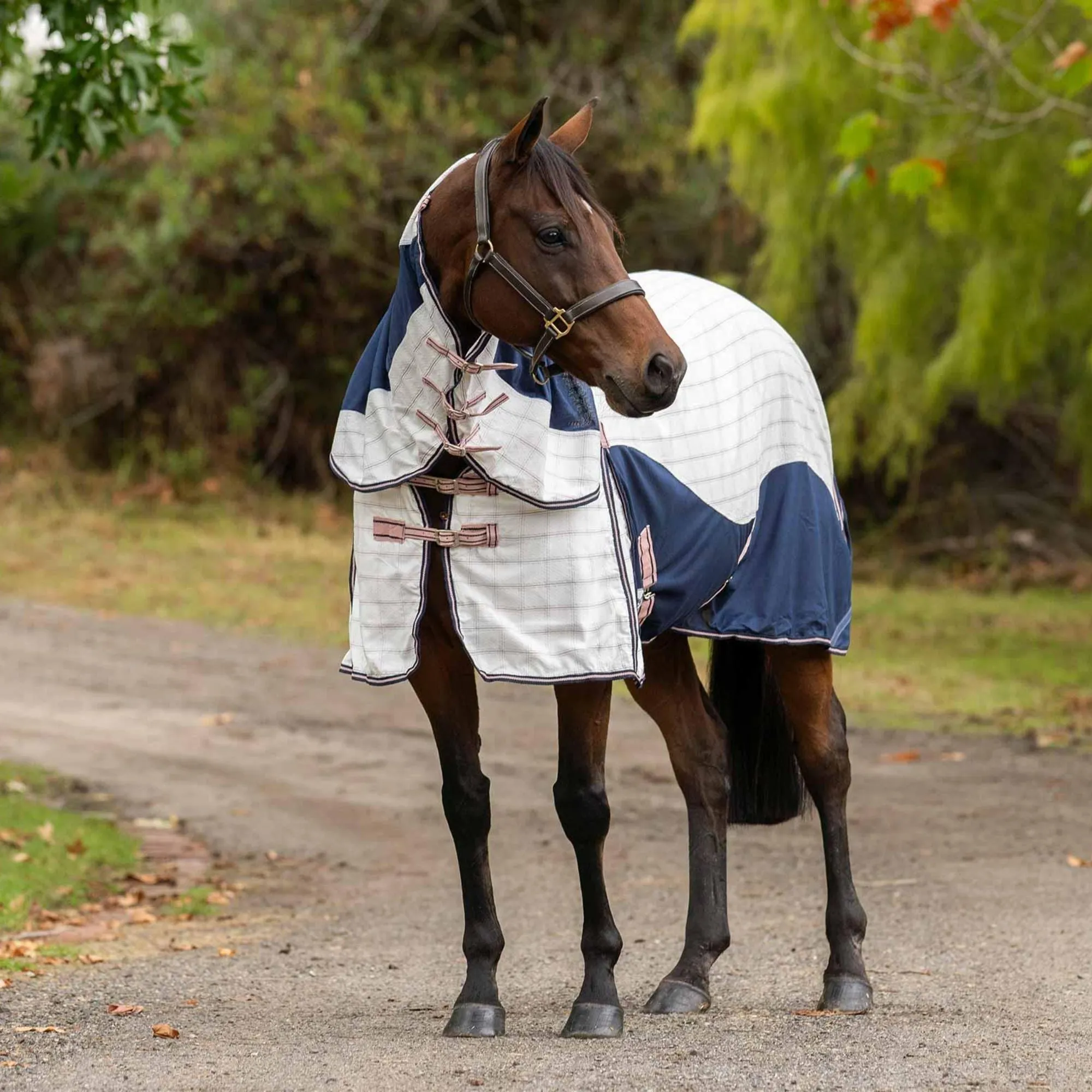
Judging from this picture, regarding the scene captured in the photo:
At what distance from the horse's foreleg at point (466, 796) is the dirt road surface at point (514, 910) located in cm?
13

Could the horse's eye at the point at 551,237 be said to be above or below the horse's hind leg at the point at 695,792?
above

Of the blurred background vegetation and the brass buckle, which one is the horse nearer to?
the brass buckle

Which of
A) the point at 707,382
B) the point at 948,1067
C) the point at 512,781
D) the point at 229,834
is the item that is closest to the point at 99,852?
the point at 229,834

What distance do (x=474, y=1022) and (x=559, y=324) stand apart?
5.45 ft

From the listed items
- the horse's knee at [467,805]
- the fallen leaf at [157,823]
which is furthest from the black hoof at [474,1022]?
the fallen leaf at [157,823]

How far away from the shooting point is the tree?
6117mm

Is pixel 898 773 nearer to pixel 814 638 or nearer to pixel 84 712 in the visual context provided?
pixel 814 638

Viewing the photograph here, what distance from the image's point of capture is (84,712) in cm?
926

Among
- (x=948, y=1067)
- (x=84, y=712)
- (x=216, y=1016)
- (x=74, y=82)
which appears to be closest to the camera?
(x=948, y=1067)

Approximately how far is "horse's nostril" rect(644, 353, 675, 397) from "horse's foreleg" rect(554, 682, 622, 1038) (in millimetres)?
765

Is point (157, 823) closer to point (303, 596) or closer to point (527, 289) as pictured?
point (527, 289)

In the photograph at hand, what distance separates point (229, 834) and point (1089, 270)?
7.26 metres

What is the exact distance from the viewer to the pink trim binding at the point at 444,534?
12.1ft

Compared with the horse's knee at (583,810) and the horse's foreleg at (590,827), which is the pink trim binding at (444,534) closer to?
the horse's foreleg at (590,827)
